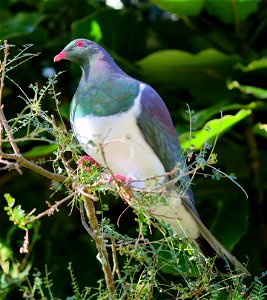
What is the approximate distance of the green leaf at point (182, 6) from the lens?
2695 mm

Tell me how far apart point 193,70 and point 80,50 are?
99 cm

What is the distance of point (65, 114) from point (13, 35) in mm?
379

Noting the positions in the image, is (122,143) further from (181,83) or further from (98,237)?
(181,83)

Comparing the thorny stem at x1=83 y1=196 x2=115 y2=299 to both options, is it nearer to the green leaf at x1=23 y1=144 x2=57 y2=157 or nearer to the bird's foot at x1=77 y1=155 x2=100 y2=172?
the bird's foot at x1=77 y1=155 x2=100 y2=172

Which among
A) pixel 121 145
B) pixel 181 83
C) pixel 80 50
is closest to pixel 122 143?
pixel 121 145

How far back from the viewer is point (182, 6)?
9.02 feet

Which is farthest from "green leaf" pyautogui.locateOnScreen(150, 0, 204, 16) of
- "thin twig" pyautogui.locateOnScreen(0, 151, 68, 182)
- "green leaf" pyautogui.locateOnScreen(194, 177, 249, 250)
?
"thin twig" pyautogui.locateOnScreen(0, 151, 68, 182)

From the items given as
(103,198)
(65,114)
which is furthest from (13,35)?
(103,198)

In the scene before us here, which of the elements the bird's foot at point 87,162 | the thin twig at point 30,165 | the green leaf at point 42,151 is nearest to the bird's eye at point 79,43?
the bird's foot at point 87,162

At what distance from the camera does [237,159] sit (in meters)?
2.84

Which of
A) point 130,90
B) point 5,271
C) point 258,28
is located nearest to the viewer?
point 5,271

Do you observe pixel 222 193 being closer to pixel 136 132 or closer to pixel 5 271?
pixel 136 132

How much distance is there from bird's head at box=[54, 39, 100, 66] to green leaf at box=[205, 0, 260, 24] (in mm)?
957

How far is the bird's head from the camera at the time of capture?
1.91 metres
